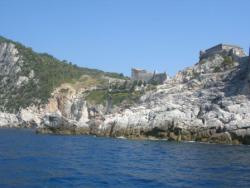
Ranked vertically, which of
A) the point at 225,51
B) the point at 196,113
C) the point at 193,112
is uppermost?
the point at 225,51

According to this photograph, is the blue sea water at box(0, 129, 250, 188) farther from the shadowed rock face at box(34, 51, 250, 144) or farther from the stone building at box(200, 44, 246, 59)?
the stone building at box(200, 44, 246, 59)

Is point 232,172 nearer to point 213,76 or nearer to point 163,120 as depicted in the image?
point 163,120

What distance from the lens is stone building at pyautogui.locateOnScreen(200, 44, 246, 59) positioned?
359 feet

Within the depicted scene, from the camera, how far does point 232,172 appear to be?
35.4 metres

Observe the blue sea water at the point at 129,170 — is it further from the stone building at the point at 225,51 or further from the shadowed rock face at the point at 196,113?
the stone building at the point at 225,51

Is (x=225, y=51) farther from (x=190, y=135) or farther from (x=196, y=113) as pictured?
(x=190, y=135)

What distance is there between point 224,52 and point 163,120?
4309cm

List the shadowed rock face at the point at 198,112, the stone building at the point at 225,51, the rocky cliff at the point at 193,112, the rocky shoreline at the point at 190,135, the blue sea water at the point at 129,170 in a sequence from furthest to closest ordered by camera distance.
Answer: the stone building at the point at 225,51 < the rocky cliff at the point at 193,112 < the shadowed rock face at the point at 198,112 < the rocky shoreline at the point at 190,135 < the blue sea water at the point at 129,170

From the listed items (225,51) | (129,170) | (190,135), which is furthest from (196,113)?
(129,170)

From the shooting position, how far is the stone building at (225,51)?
359 ft

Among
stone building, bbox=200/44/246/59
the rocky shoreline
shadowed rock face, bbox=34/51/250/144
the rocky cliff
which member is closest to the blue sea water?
the rocky shoreline

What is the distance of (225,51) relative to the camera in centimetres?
A: 11319

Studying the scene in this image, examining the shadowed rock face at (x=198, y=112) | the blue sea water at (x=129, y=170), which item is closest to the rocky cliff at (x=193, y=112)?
the shadowed rock face at (x=198, y=112)

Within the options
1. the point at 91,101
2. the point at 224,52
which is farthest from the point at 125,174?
the point at 91,101
